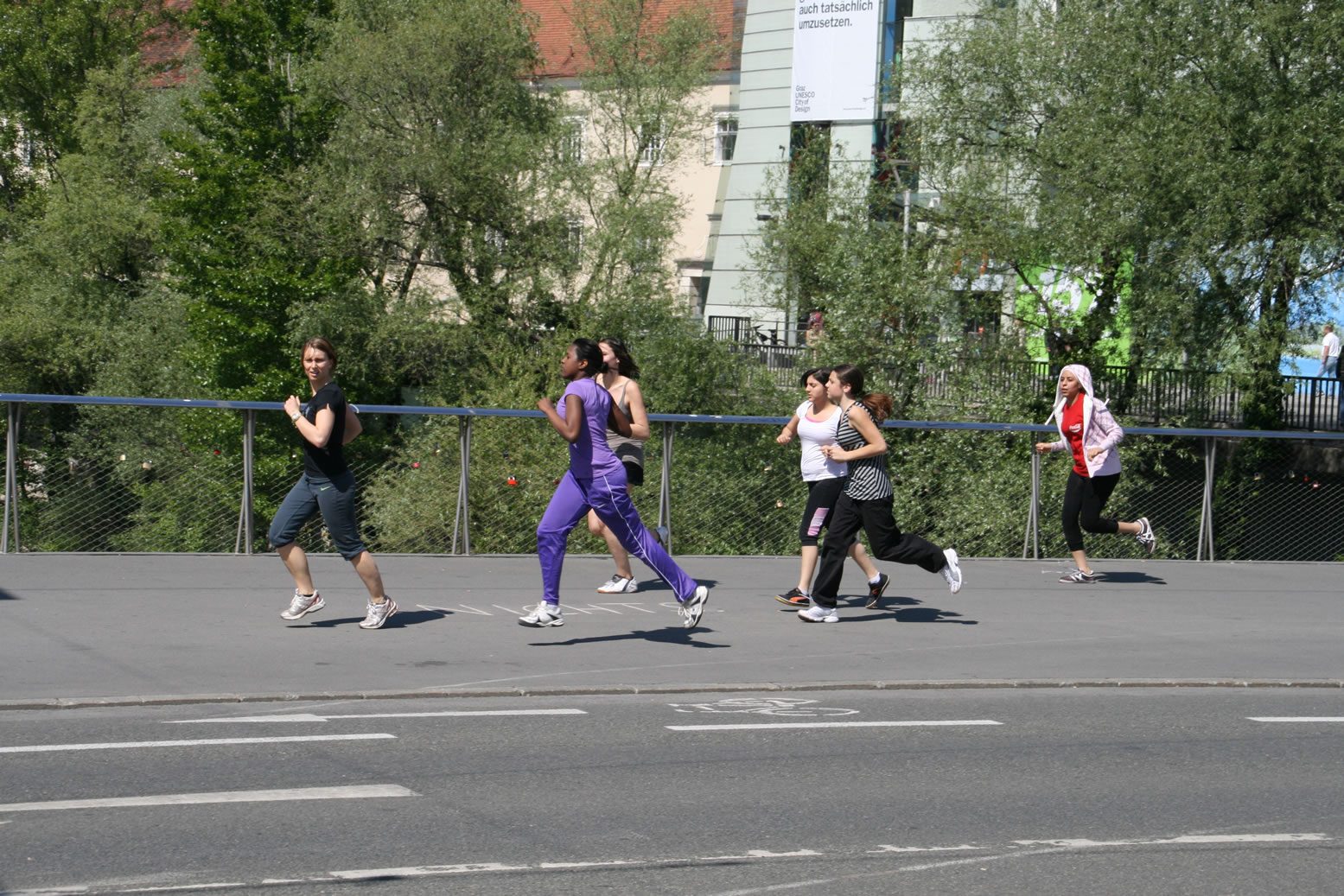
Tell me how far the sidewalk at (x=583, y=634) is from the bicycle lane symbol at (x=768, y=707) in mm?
313

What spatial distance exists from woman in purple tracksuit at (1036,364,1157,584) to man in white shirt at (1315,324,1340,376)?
62.5ft

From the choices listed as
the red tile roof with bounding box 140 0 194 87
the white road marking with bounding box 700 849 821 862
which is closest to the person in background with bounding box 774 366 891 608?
the white road marking with bounding box 700 849 821 862

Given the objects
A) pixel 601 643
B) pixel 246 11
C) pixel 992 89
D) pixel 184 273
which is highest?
pixel 246 11

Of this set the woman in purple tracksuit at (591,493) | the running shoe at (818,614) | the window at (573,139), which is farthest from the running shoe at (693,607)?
the window at (573,139)

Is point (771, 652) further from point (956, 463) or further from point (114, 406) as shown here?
point (956, 463)

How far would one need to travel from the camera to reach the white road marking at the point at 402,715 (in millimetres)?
7055

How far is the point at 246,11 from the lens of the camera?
1544 inches

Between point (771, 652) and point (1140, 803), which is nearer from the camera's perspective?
point (1140, 803)

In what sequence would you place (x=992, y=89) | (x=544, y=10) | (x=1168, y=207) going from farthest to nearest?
(x=544, y=10) < (x=992, y=89) < (x=1168, y=207)

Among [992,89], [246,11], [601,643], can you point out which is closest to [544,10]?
[246,11]

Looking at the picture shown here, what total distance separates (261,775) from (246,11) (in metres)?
36.8

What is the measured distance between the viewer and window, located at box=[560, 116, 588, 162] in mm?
35031

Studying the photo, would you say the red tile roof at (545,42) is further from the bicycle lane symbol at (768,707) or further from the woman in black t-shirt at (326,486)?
the bicycle lane symbol at (768,707)

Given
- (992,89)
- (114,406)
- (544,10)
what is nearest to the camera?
(114,406)
